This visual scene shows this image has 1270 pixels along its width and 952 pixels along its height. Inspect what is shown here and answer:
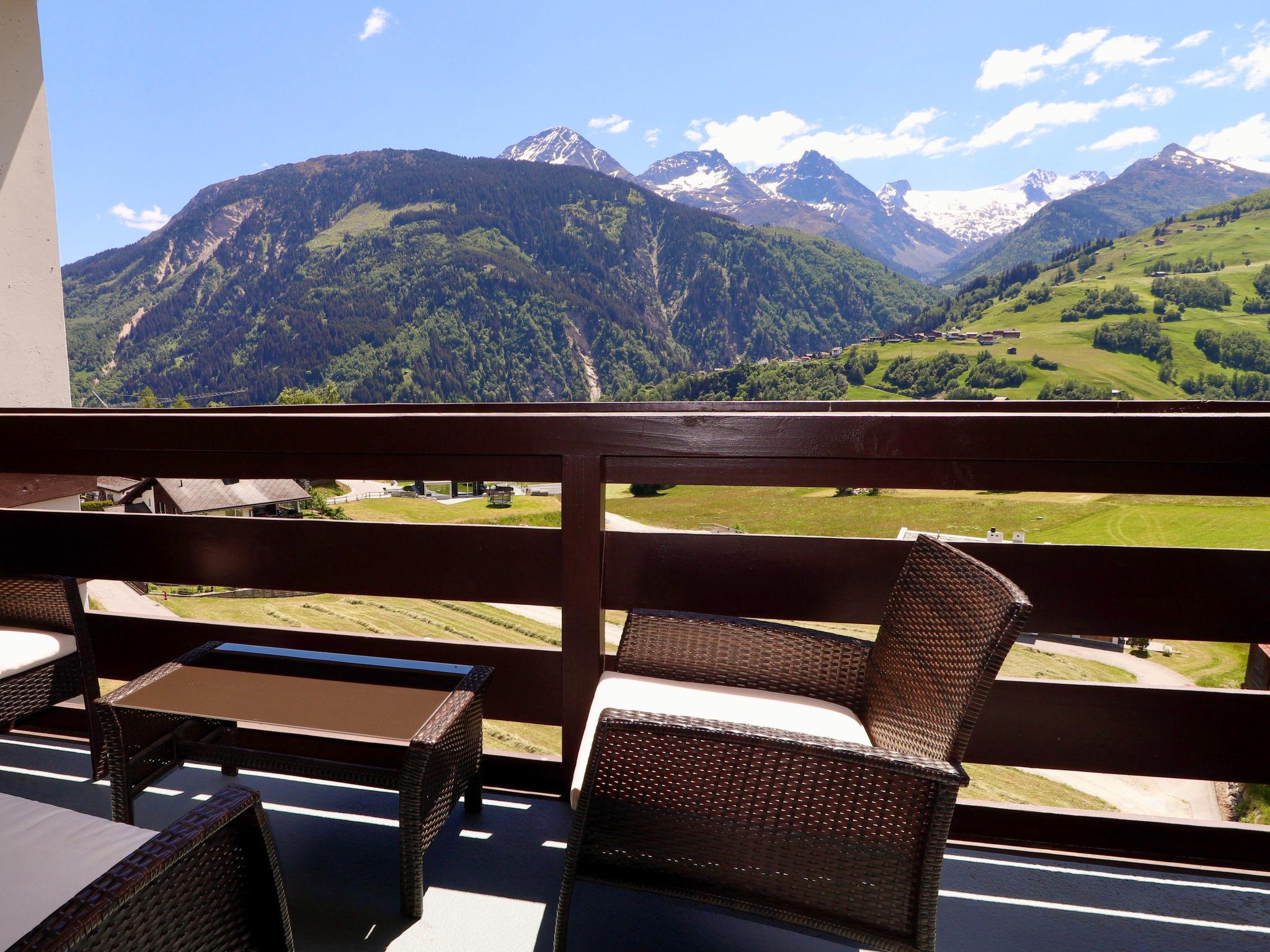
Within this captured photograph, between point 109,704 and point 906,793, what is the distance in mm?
1518

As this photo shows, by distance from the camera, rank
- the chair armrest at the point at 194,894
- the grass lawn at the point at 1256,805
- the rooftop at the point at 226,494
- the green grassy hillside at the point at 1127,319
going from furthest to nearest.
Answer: the green grassy hillside at the point at 1127,319
the rooftop at the point at 226,494
the grass lawn at the point at 1256,805
the chair armrest at the point at 194,894

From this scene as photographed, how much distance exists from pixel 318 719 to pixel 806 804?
94 centimetres

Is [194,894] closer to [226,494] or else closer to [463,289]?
[226,494]

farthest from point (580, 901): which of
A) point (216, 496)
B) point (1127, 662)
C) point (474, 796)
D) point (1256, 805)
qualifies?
point (216, 496)

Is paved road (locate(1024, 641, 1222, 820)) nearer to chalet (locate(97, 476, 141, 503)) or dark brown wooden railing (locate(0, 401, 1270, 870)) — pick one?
dark brown wooden railing (locate(0, 401, 1270, 870))

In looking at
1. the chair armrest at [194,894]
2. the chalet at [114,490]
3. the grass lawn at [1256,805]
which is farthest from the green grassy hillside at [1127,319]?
the chair armrest at [194,894]

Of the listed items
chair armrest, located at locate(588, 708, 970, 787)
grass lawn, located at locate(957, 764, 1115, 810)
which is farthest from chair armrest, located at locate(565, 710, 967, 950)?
grass lawn, located at locate(957, 764, 1115, 810)

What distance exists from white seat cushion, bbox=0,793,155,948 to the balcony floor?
1.95ft

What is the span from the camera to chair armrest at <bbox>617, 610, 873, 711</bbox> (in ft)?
5.05

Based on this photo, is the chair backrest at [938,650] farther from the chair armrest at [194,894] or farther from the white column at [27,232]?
the white column at [27,232]

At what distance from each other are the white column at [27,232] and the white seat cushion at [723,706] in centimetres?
326

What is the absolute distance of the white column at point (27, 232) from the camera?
314 cm

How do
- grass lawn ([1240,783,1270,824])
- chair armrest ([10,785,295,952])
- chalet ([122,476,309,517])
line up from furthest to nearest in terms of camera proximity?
chalet ([122,476,309,517]) → grass lawn ([1240,783,1270,824]) → chair armrest ([10,785,295,952])

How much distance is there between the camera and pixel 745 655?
1.59 m
